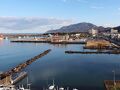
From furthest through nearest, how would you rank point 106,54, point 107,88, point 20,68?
1. point 106,54
2. point 20,68
3. point 107,88

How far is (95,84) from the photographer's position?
22.1 meters

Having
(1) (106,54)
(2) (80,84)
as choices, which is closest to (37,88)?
(2) (80,84)

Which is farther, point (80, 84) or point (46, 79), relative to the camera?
point (46, 79)

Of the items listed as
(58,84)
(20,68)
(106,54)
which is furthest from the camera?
(106,54)

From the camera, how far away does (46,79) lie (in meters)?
23.8

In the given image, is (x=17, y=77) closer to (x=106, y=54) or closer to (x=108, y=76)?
(x=108, y=76)

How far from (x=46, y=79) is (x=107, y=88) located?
20.7 feet

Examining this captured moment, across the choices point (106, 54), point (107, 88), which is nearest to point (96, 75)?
point (107, 88)

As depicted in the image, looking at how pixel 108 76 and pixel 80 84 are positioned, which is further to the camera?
pixel 108 76

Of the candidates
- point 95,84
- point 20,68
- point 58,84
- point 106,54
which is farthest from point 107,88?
point 106,54

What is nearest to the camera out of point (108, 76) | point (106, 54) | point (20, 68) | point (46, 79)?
point (46, 79)

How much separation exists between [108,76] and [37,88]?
7.95 meters

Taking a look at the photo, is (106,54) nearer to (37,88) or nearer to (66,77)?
(66,77)

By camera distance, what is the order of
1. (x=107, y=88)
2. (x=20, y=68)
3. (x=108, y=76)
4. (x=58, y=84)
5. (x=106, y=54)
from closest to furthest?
(x=107, y=88)
(x=58, y=84)
(x=108, y=76)
(x=20, y=68)
(x=106, y=54)
